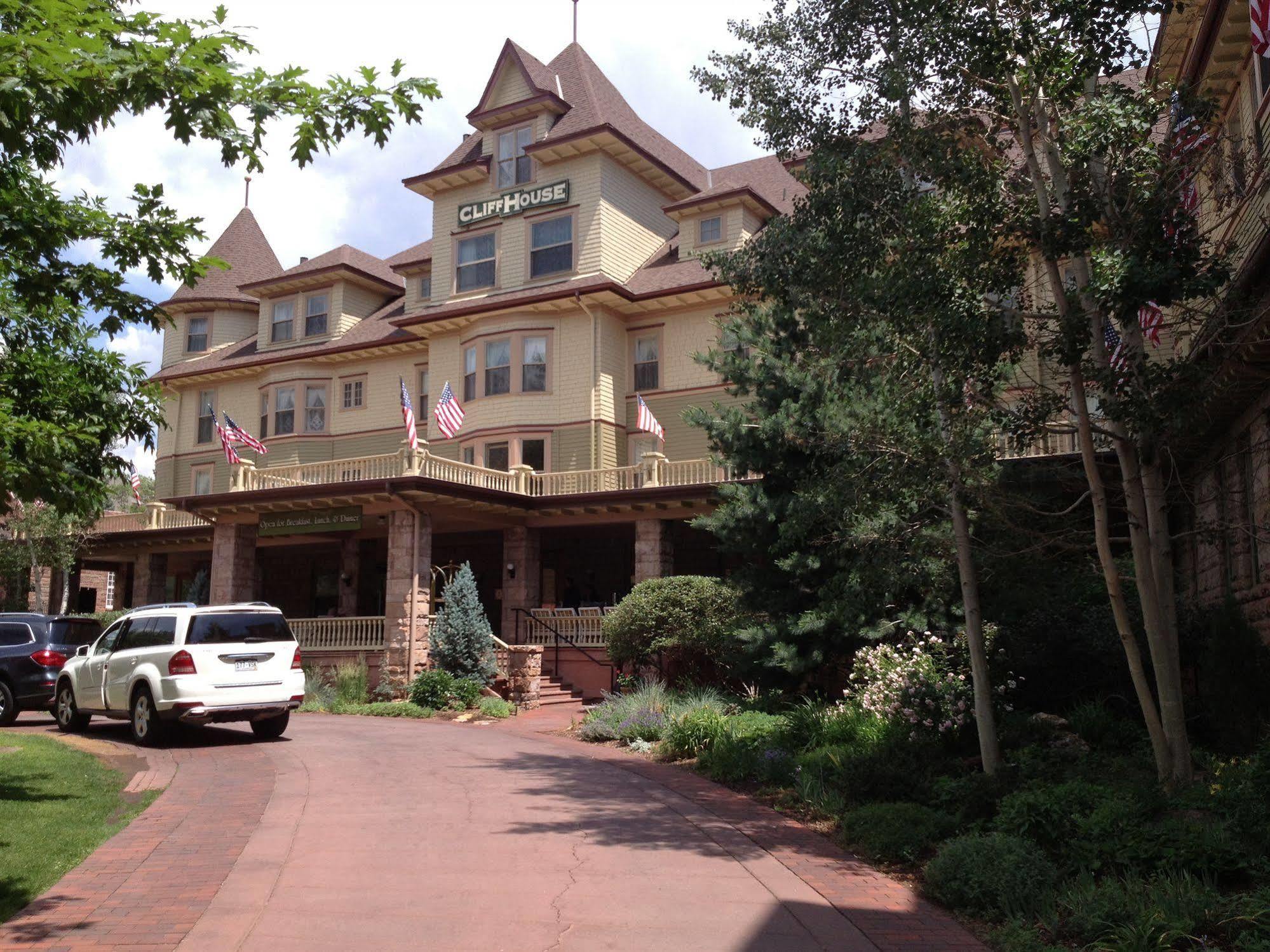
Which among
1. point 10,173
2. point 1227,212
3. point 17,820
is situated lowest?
point 17,820

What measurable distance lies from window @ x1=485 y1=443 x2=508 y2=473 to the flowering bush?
1781cm

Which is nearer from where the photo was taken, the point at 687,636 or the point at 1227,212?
the point at 1227,212

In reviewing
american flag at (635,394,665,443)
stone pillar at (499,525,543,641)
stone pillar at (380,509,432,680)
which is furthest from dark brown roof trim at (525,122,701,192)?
stone pillar at (380,509,432,680)

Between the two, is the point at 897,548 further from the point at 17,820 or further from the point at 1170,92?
the point at 17,820

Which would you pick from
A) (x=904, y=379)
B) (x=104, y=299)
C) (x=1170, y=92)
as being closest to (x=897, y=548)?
(x=904, y=379)

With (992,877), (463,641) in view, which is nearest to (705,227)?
(463,641)

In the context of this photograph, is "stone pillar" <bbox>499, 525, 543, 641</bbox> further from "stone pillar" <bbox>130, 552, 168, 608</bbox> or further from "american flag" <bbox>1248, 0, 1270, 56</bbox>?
"american flag" <bbox>1248, 0, 1270, 56</bbox>

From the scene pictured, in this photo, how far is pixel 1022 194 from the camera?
10.3 m

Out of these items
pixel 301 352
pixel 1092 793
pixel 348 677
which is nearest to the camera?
pixel 1092 793

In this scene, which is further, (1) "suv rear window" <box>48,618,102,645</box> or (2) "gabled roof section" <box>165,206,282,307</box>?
(2) "gabled roof section" <box>165,206,282,307</box>

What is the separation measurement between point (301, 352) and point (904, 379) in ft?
92.1

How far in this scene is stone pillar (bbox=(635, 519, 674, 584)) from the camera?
84.7 feet

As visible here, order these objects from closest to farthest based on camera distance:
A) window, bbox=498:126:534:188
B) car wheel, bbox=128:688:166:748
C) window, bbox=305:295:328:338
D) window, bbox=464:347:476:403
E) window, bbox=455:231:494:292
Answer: car wheel, bbox=128:688:166:748, window, bbox=464:347:476:403, window, bbox=498:126:534:188, window, bbox=455:231:494:292, window, bbox=305:295:328:338

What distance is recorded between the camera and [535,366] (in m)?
30.9
